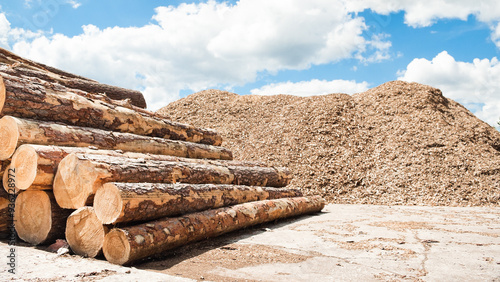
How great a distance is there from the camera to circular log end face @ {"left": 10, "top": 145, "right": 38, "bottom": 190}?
380 centimetres

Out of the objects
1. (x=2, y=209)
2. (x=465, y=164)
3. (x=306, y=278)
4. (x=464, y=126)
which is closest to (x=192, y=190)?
(x=306, y=278)

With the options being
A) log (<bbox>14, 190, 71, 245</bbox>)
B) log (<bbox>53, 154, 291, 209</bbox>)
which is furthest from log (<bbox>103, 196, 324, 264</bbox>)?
log (<bbox>14, 190, 71, 245</bbox>)

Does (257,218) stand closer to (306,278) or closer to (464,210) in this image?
(306,278)

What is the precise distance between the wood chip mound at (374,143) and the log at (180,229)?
4.54m

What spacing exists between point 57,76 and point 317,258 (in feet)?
18.5

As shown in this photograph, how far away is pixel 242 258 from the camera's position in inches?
151

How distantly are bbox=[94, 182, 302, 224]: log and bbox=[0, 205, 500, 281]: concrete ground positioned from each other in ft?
1.53

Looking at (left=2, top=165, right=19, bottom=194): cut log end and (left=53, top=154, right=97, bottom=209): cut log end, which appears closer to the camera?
(left=53, top=154, right=97, bottom=209): cut log end

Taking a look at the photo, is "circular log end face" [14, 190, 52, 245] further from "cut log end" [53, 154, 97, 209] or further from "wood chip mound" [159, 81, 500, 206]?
"wood chip mound" [159, 81, 500, 206]

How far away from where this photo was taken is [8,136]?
412 centimetres

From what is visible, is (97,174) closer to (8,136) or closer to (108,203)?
(108,203)

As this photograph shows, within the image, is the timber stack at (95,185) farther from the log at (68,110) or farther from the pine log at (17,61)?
the pine log at (17,61)

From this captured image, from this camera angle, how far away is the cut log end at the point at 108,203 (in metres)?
3.43

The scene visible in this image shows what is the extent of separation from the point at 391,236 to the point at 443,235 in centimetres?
82
